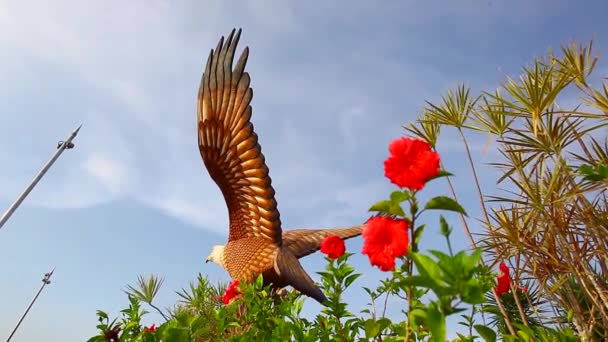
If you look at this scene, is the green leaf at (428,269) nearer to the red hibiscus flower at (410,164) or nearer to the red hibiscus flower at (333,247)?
the red hibiscus flower at (410,164)

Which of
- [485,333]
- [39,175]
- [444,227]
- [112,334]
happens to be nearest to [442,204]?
[444,227]

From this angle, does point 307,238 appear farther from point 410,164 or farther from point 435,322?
point 435,322

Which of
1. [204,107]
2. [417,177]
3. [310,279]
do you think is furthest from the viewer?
[204,107]

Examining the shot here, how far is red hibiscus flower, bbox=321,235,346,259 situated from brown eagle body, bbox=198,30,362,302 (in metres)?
3.12

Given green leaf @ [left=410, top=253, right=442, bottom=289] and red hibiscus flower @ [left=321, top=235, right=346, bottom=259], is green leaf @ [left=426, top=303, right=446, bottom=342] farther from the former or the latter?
red hibiscus flower @ [left=321, top=235, right=346, bottom=259]

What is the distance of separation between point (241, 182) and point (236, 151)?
1.39 ft

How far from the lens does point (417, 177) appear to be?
4.14 feet

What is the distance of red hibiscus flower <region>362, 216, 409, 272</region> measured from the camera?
1280 mm

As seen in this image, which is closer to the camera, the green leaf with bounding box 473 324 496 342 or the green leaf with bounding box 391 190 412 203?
the green leaf with bounding box 391 190 412 203

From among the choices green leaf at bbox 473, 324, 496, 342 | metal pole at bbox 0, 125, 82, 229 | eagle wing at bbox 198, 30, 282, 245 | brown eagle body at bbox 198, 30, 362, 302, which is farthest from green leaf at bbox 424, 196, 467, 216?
metal pole at bbox 0, 125, 82, 229

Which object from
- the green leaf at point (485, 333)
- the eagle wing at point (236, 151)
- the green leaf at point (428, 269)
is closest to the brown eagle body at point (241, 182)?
the eagle wing at point (236, 151)

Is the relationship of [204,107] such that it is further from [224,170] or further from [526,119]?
[526,119]

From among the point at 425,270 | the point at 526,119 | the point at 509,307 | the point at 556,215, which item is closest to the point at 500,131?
the point at 526,119

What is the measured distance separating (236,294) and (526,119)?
11.6 ft
